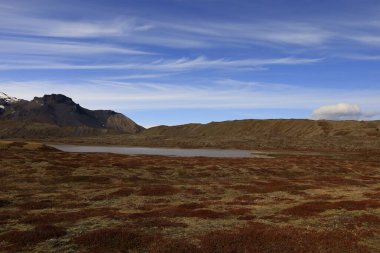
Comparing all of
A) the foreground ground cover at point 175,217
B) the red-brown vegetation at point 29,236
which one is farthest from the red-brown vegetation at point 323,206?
the red-brown vegetation at point 29,236

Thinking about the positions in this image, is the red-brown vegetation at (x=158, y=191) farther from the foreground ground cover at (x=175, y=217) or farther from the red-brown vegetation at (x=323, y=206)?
the red-brown vegetation at (x=323, y=206)

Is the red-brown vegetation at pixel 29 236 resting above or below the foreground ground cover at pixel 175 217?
above

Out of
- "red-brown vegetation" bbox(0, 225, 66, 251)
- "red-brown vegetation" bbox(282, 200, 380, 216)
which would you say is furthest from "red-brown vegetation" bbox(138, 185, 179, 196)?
"red-brown vegetation" bbox(0, 225, 66, 251)

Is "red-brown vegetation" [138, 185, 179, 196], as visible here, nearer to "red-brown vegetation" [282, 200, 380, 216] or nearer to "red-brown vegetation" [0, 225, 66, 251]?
"red-brown vegetation" [282, 200, 380, 216]

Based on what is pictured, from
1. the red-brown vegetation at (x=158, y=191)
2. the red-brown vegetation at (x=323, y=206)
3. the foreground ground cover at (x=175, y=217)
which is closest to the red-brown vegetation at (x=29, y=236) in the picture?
the foreground ground cover at (x=175, y=217)

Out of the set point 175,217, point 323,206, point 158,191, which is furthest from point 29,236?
point 323,206

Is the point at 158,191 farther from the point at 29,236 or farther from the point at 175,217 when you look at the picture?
the point at 29,236

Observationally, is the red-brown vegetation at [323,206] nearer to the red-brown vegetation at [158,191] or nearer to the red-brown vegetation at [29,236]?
the red-brown vegetation at [158,191]

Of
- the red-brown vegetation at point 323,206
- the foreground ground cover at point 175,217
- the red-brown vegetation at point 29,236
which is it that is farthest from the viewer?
the red-brown vegetation at point 323,206

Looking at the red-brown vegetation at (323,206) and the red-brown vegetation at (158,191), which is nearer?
the red-brown vegetation at (323,206)

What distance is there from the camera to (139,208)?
3591cm

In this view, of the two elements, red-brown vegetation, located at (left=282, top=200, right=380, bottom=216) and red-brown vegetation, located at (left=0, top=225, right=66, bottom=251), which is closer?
red-brown vegetation, located at (left=0, top=225, right=66, bottom=251)

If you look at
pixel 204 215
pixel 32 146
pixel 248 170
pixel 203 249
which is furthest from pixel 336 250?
pixel 32 146

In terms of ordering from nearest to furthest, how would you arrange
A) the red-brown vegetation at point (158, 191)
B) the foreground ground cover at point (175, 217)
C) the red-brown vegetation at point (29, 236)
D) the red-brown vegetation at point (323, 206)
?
the red-brown vegetation at point (29, 236)
the foreground ground cover at point (175, 217)
the red-brown vegetation at point (323, 206)
the red-brown vegetation at point (158, 191)
